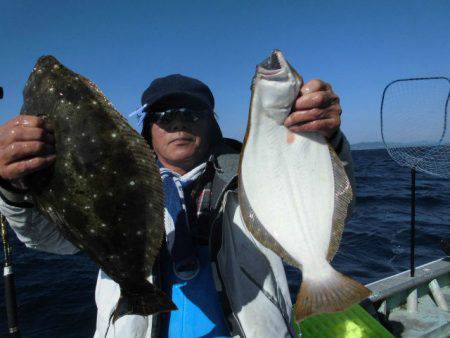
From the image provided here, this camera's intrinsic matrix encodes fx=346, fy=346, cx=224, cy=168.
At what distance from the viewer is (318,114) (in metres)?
1.84

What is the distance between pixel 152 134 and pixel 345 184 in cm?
178

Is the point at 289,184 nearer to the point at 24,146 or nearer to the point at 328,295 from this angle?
the point at 328,295

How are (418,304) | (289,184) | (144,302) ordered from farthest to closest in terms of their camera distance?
Answer: 1. (418,304)
2. (289,184)
3. (144,302)

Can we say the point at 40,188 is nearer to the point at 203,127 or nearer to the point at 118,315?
the point at 118,315

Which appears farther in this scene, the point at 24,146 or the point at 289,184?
the point at 289,184

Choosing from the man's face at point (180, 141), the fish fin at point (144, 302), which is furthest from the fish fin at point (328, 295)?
the man's face at point (180, 141)

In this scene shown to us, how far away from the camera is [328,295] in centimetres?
171

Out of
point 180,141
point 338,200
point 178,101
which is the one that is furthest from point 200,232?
point 338,200

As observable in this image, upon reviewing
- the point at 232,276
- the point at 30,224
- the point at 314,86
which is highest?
the point at 314,86

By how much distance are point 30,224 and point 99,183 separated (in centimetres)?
85

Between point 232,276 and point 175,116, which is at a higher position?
point 175,116

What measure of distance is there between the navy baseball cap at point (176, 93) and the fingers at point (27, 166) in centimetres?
140

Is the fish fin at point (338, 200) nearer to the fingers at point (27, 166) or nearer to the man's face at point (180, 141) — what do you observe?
the man's face at point (180, 141)

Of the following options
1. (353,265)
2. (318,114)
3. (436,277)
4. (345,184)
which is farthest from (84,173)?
(353,265)
